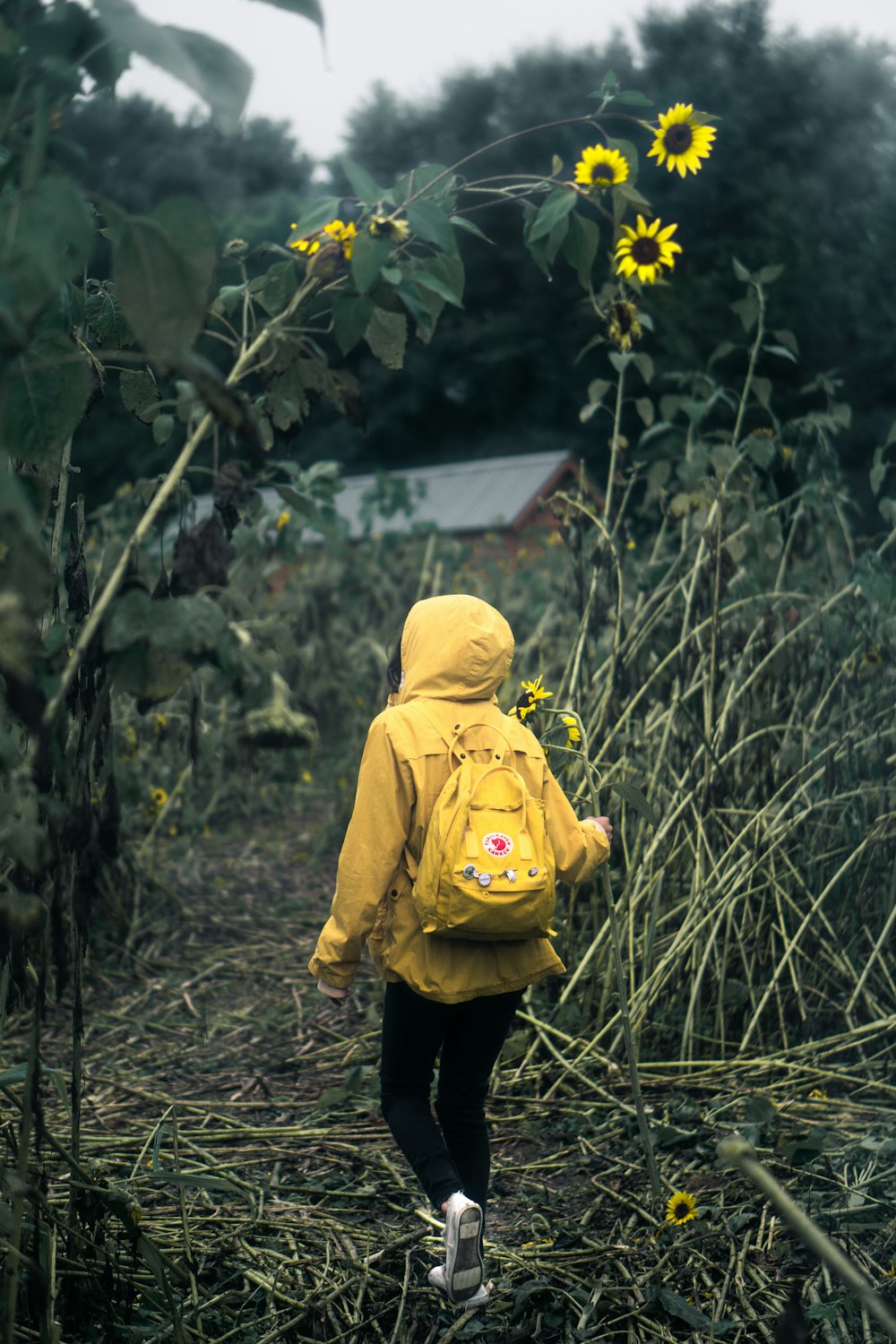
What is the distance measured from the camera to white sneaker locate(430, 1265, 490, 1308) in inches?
75.5

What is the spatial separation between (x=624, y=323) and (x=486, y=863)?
4.83ft

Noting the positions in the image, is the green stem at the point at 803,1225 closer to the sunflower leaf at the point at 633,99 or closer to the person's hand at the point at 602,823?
the person's hand at the point at 602,823

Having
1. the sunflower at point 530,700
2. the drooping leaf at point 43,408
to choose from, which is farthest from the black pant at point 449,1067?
the drooping leaf at point 43,408

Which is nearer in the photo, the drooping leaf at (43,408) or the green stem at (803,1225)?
the green stem at (803,1225)

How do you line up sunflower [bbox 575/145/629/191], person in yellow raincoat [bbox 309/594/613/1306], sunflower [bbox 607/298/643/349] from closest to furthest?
sunflower [bbox 575/145/629/191]
person in yellow raincoat [bbox 309/594/613/1306]
sunflower [bbox 607/298/643/349]

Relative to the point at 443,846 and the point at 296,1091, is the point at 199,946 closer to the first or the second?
the point at 296,1091

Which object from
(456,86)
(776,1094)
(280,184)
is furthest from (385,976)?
(280,184)

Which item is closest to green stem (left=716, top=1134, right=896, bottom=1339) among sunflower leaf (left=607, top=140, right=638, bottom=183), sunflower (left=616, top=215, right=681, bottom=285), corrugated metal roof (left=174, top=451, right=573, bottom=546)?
sunflower leaf (left=607, top=140, right=638, bottom=183)

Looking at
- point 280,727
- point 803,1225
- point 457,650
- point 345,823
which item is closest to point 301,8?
point 803,1225

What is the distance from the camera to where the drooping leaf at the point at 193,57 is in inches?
39.0

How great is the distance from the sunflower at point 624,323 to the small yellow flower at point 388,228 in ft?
4.60

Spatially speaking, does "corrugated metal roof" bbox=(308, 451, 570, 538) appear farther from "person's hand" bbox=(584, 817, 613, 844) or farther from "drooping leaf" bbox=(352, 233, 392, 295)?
"drooping leaf" bbox=(352, 233, 392, 295)

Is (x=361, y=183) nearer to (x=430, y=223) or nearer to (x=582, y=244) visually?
(x=430, y=223)

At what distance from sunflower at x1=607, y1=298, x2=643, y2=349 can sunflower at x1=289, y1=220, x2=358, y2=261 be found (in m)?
1.31
